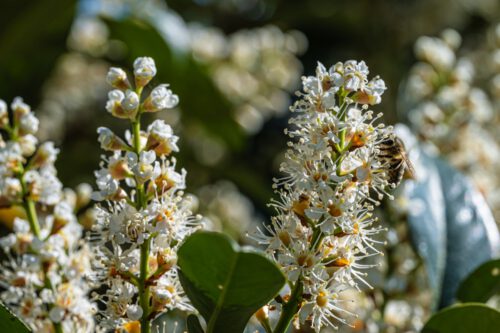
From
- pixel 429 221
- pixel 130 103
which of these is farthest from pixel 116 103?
pixel 429 221

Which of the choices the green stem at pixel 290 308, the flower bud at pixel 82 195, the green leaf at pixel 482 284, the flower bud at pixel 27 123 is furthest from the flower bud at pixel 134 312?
the green leaf at pixel 482 284

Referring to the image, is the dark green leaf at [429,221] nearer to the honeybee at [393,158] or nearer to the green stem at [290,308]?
the honeybee at [393,158]

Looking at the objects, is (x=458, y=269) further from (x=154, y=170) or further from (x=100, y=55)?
(x=100, y=55)

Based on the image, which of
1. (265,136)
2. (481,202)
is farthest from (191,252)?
(265,136)

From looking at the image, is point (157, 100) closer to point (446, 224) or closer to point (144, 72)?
point (144, 72)

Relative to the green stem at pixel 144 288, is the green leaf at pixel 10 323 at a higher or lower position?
lower

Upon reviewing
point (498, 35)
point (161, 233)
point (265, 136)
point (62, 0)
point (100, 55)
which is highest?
point (161, 233)

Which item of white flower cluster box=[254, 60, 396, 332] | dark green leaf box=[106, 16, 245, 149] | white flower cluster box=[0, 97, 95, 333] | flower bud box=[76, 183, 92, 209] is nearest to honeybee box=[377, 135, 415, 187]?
white flower cluster box=[254, 60, 396, 332]
